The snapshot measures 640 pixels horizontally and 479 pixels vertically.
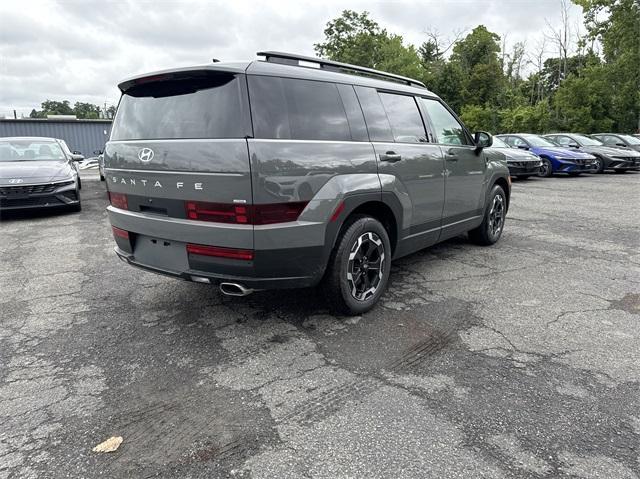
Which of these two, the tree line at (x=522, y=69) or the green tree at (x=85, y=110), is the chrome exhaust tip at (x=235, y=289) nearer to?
the tree line at (x=522, y=69)

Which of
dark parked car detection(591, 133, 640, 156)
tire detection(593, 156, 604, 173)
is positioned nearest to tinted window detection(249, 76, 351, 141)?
tire detection(593, 156, 604, 173)

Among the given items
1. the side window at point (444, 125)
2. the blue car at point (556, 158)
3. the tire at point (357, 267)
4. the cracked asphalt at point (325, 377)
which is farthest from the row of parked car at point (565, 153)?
the tire at point (357, 267)

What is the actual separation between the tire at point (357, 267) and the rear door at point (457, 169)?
1272 millimetres

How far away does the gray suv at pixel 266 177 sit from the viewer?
293cm

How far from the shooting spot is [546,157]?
15281mm

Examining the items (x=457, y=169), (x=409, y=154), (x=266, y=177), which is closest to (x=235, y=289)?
(x=266, y=177)

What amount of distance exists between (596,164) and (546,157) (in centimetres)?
216

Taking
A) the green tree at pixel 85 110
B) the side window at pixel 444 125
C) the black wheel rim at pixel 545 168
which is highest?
the green tree at pixel 85 110

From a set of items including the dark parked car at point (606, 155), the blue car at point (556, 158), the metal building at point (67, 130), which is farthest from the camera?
the metal building at point (67, 130)

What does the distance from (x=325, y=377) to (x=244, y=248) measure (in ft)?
3.18

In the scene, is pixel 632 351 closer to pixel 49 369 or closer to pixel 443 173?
pixel 443 173

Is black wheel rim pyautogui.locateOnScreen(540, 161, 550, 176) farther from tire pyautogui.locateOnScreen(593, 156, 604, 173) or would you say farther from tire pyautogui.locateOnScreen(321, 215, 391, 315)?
tire pyautogui.locateOnScreen(321, 215, 391, 315)

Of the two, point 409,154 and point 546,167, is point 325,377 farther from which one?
point 546,167

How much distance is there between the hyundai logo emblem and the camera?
10.6 ft
